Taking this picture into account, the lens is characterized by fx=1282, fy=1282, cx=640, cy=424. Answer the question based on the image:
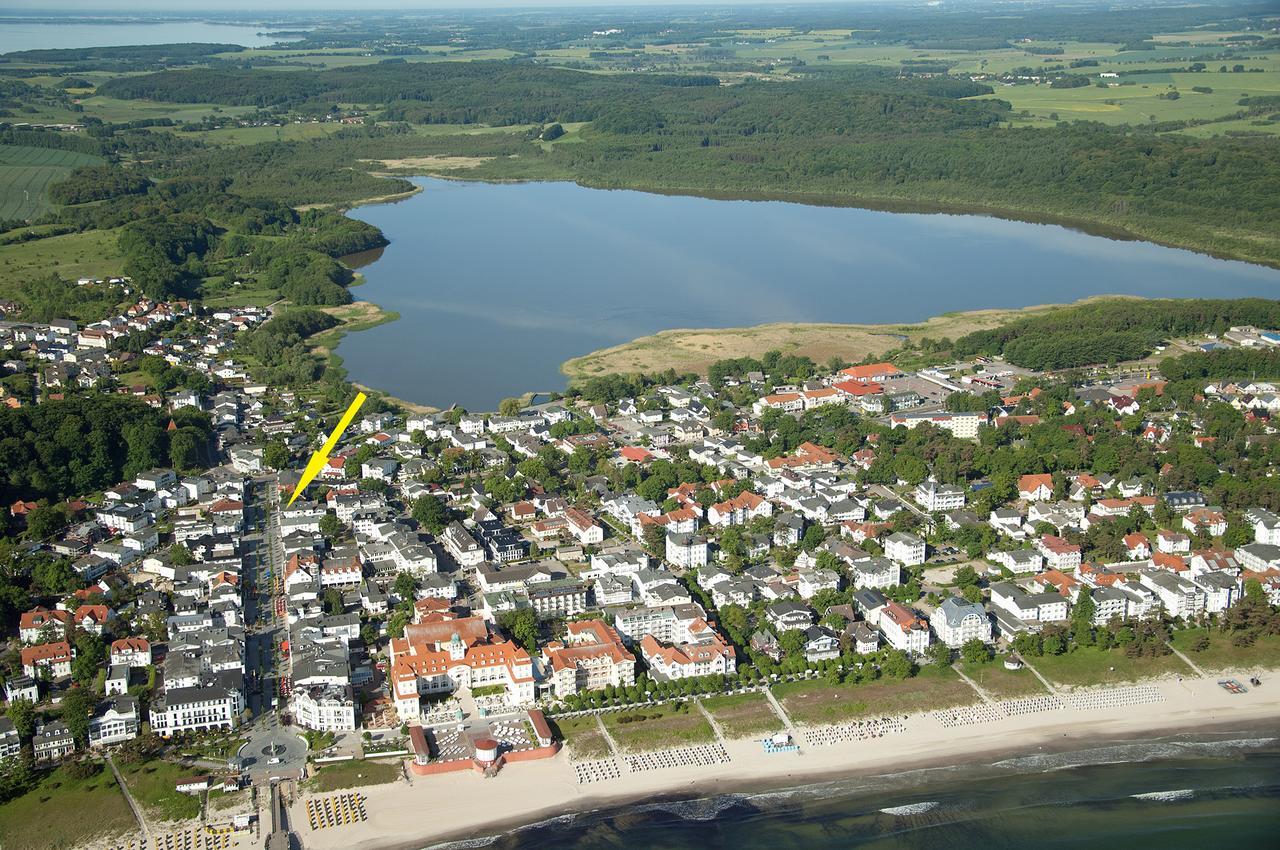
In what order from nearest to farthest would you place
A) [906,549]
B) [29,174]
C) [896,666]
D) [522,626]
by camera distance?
[896,666] < [522,626] < [906,549] < [29,174]

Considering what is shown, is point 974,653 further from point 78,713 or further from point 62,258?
point 62,258

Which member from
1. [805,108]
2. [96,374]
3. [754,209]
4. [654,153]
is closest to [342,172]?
[654,153]

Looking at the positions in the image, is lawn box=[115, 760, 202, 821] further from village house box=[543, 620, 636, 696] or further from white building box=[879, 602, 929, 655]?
white building box=[879, 602, 929, 655]

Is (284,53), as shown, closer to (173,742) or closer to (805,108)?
(805,108)

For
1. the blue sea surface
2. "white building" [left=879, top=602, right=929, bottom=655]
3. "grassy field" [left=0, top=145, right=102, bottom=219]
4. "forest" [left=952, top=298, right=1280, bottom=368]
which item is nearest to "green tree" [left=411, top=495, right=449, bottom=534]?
"white building" [left=879, top=602, right=929, bottom=655]

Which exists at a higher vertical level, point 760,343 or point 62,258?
point 62,258

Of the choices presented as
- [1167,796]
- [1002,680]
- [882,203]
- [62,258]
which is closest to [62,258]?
[62,258]
